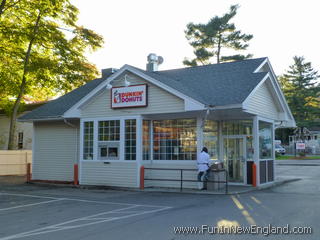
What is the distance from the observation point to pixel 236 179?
666 inches

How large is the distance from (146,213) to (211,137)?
7105 mm

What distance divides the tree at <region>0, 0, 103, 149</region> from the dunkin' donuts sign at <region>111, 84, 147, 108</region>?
467 inches

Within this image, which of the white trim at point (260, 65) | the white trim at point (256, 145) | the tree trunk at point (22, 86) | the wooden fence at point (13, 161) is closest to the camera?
the white trim at point (256, 145)

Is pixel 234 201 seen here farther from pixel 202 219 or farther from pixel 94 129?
pixel 94 129

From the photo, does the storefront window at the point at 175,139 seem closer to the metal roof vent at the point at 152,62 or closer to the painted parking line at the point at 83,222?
the painted parking line at the point at 83,222

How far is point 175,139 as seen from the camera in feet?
52.9

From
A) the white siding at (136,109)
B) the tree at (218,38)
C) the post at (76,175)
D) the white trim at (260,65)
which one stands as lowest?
the post at (76,175)

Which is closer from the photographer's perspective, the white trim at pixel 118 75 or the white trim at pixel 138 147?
the white trim at pixel 118 75

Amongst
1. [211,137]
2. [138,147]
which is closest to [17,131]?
[138,147]

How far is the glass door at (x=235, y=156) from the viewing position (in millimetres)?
16725

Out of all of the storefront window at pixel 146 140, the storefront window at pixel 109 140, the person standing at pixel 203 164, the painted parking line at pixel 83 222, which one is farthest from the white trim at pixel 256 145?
the painted parking line at pixel 83 222

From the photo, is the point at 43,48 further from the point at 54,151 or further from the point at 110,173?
the point at 110,173

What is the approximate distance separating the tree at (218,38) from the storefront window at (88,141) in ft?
97.6

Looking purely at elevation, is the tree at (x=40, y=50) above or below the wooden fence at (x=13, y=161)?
above
